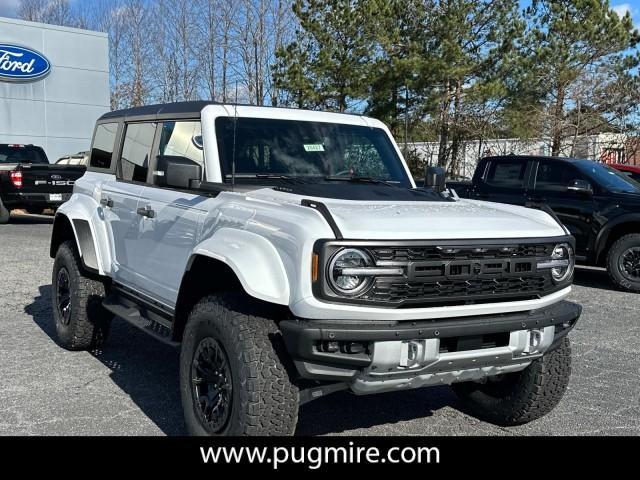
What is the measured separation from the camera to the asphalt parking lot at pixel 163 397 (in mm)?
4168

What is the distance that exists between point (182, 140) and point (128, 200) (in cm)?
71

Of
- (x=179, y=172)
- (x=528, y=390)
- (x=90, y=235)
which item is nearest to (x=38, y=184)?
(x=90, y=235)

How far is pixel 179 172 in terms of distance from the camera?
3.86 m

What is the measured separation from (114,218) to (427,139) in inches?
829

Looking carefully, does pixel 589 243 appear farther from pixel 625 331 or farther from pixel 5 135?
pixel 5 135

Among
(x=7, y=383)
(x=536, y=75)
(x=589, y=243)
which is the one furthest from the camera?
(x=536, y=75)

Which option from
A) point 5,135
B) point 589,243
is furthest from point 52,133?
point 589,243

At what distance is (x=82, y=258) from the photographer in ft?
17.8

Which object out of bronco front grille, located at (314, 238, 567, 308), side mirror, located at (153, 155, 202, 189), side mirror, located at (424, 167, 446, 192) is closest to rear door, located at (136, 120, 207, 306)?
side mirror, located at (153, 155, 202, 189)

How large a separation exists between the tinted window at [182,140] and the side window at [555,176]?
6.22m

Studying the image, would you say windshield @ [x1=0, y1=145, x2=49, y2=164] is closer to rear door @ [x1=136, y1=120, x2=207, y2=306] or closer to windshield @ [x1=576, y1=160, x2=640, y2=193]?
windshield @ [x1=576, y1=160, x2=640, y2=193]

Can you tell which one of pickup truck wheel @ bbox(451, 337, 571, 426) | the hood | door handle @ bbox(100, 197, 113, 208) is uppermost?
the hood

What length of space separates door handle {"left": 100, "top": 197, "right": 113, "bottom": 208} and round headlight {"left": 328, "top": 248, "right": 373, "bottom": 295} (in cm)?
270

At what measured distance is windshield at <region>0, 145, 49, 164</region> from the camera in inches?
686
